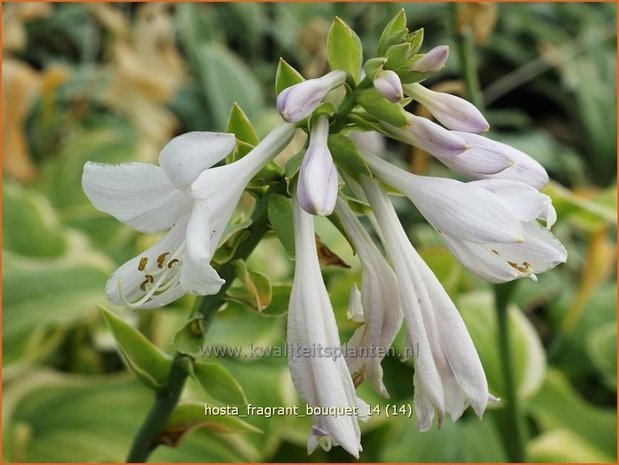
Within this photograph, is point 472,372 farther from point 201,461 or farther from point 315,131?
point 201,461

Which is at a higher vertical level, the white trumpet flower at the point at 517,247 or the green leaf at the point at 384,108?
the green leaf at the point at 384,108

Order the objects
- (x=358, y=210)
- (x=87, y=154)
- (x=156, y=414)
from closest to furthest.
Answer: (x=358, y=210) → (x=156, y=414) → (x=87, y=154)

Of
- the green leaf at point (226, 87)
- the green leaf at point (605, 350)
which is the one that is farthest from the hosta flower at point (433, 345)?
the green leaf at point (226, 87)

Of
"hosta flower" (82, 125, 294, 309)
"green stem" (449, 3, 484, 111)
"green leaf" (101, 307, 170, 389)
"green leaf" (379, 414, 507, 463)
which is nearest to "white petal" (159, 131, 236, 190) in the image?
"hosta flower" (82, 125, 294, 309)

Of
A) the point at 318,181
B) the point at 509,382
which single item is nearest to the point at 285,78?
the point at 318,181

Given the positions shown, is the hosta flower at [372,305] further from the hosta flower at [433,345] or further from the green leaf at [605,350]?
the green leaf at [605,350]

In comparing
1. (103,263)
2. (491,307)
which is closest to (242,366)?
(103,263)
